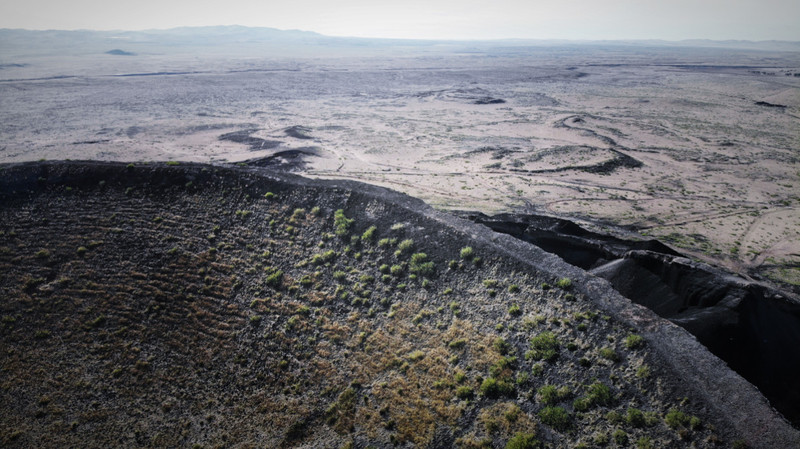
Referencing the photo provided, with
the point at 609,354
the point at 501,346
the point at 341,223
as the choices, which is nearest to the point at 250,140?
the point at 341,223

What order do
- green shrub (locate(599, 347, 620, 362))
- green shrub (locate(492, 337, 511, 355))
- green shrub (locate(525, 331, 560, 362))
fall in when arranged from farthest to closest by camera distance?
green shrub (locate(492, 337, 511, 355)) < green shrub (locate(525, 331, 560, 362)) < green shrub (locate(599, 347, 620, 362))

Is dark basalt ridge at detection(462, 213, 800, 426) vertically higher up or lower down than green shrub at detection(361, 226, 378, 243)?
lower down

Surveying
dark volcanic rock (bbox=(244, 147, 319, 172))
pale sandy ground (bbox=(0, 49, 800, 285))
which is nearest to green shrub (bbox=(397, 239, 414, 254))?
pale sandy ground (bbox=(0, 49, 800, 285))

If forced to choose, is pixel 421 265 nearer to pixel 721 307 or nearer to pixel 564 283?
pixel 564 283

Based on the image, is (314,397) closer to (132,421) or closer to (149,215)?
(132,421)

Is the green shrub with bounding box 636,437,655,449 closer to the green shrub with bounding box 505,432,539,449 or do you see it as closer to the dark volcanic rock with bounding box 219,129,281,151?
the green shrub with bounding box 505,432,539,449

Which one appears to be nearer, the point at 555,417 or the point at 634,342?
the point at 555,417
